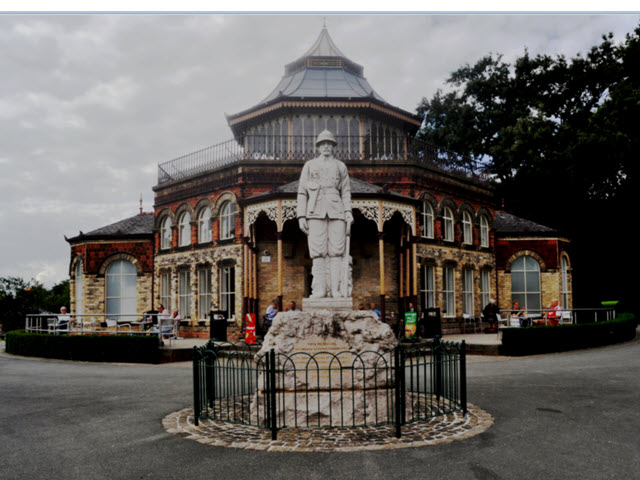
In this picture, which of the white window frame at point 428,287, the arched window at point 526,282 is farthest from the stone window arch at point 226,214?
the arched window at point 526,282

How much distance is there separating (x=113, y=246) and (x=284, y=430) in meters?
20.6

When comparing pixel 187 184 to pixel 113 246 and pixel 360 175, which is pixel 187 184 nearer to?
pixel 113 246

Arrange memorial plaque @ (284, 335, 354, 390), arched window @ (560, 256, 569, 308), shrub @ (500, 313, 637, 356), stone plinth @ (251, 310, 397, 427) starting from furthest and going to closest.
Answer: arched window @ (560, 256, 569, 308)
shrub @ (500, 313, 637, 356)
memorial plaque @ (284, 335, 354, 390)
stone plinth @ (251, 310, 397, 427)

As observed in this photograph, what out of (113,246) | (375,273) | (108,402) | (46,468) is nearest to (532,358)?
(375,273)

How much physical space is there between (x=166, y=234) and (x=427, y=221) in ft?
38.4

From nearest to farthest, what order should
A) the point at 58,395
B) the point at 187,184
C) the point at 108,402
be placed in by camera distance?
1. the point at 108,402
2. the point at 58,395
3. the point at 187,184

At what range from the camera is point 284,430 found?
682 centimetres

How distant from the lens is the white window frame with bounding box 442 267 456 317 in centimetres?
2297

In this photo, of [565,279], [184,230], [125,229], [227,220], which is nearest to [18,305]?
[125,229]

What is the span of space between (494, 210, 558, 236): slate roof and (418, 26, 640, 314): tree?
5.12 meters

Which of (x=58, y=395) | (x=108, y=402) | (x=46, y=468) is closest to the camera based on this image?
(x=46, y=468)

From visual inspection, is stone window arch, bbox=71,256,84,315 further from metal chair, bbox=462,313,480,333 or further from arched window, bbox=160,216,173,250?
metal chair, bbox=462,313,480,333

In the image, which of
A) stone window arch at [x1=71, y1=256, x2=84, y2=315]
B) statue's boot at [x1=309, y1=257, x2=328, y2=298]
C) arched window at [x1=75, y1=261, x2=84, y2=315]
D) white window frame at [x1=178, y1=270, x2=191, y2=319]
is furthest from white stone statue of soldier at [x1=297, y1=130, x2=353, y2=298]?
arched window at [x1=75, y1=261, x2=84, y2=315]

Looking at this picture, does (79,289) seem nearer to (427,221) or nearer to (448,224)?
(427,221)
